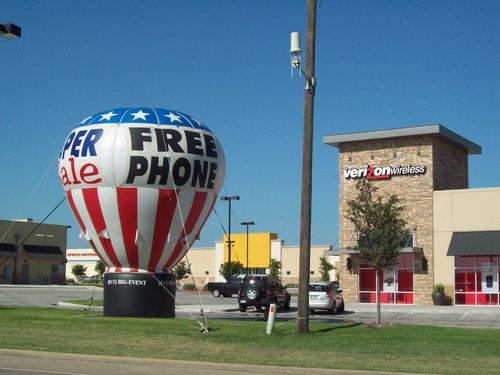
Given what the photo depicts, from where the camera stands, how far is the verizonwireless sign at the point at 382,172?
41125 mm

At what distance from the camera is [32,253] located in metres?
77.6

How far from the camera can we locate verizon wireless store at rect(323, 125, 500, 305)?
39272 mm

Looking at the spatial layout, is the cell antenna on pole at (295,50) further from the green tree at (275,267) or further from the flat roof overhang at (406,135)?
the green tree at (275,267)

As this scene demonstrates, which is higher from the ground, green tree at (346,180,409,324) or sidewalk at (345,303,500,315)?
green tree at (346,180,409,324)

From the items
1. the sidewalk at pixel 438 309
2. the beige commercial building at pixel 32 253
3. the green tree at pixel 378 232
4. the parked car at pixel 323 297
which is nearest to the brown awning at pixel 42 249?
the beige commercial building at pixel 32 253

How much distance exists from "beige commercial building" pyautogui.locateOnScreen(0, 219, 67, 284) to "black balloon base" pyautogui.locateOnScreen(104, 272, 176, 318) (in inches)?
2075

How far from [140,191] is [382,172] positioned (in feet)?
76.4

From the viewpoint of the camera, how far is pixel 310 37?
62.5 feet

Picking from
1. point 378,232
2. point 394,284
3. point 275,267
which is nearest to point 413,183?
point 394,284

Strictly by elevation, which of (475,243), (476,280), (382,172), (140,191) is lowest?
(476,280)

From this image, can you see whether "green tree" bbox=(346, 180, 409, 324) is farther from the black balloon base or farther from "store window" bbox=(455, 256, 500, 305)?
"store window" bbox=(455, 256, 500, 305)

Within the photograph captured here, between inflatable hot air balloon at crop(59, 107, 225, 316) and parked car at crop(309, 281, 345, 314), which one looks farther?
parked car at crop(309, 281, 345, 314)

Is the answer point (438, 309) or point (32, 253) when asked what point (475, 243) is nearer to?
point (438, 309)

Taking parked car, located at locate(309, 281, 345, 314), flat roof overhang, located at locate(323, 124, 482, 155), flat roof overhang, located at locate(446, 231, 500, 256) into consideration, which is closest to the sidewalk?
flat roof overhang, located at locate(446, 231, 500, 256)
